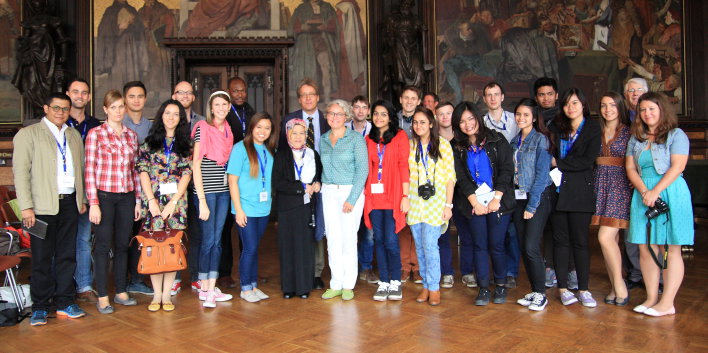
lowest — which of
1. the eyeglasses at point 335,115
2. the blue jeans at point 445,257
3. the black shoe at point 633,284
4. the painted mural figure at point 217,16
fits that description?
the black shoe at point 633,284

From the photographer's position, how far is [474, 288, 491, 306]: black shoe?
14.6 feet

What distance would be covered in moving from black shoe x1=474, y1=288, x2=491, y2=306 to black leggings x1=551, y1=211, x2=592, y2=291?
61 centimetres

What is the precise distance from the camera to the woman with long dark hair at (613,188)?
14.4 ft

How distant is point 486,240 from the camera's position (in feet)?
14.9

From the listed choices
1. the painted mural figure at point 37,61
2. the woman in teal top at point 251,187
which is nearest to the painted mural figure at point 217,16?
the painted mural figure at point 37,61

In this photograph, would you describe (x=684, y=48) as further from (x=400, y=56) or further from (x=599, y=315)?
(x=599, y=315)

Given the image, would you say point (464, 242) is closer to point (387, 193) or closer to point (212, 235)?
point (387, 193)

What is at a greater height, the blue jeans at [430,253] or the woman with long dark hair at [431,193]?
the woman with long dark hair at [431,193]

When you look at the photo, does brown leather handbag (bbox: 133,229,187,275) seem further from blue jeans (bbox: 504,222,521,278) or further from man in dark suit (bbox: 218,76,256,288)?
blue jeans (bbox: 504,222,521,278)

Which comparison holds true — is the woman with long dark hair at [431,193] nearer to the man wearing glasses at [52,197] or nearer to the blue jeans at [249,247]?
the blue jeans at [249,247]

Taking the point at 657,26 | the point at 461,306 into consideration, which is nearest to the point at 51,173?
the point at 461,306

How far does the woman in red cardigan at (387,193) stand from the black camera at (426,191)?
180 mm

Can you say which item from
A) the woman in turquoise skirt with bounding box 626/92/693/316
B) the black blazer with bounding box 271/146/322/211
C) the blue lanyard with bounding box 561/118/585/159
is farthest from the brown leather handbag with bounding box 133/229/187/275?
the woman in turquoise skirt with bounding box 626/92/693/316

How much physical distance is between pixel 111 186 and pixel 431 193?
2566mm
